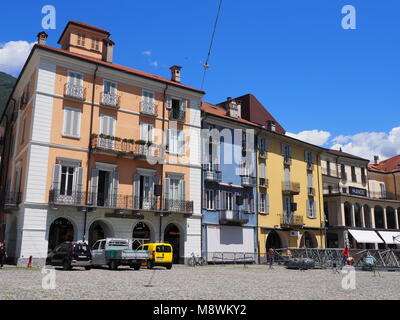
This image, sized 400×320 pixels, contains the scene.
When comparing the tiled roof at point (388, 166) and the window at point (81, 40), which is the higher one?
the window at point (81, 40)

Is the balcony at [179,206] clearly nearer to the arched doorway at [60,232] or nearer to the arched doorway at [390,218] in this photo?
the arched doorway at [60,232]

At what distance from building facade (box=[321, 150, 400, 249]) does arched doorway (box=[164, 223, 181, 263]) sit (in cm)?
2134

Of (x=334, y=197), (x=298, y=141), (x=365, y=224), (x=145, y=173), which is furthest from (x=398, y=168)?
(x=145, y=173)

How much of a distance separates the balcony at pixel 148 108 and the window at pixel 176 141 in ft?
6.58

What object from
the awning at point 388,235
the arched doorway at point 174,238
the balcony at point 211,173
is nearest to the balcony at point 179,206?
the arched doorway at point 174,238

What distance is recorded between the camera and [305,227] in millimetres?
44094

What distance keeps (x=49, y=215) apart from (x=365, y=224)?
3993 centimetres

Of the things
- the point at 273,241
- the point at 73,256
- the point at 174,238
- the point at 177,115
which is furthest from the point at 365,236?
the point at 73,256

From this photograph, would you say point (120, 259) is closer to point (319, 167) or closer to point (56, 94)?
point (56, 94)

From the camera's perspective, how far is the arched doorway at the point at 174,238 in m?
33.5

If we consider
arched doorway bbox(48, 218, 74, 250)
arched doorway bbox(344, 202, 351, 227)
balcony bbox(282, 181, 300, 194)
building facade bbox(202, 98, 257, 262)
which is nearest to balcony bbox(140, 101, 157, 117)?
building facade bbox(202, 98, 257, 262)

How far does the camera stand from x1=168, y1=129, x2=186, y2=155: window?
33.9 m

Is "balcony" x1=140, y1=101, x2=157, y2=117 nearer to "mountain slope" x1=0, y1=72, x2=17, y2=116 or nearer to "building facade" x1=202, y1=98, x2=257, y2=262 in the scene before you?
"building facade" x1=202, y1=98, x2=257, y2=262

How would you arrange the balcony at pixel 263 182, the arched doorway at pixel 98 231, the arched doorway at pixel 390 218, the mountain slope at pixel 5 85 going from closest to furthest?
the arched doorway at pixel 98 231 → the balcony at pixel 263 182 → the arched doorway at pixel 390 218 → the mountain slope at pixel 5 85
